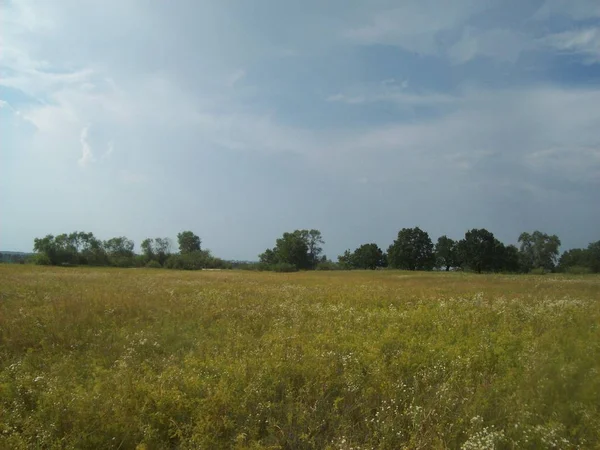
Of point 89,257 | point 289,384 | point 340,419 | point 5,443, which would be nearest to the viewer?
point 5,443

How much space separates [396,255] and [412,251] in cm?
476

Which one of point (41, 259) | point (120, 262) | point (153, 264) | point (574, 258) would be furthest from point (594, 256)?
point (41, 259)

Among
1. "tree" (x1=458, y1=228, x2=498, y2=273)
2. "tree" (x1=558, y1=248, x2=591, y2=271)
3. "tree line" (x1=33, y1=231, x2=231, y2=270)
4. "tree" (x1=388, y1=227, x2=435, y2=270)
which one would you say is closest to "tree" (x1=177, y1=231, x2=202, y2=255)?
"tree line" (x1=33, y1=231, x2=231, y2=270)

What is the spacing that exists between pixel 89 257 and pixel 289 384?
382 ft

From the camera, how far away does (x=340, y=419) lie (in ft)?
17.6

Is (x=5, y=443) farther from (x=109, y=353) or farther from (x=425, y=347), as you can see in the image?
(x=425, y=347)

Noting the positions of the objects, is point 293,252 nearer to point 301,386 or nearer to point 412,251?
point 412,251

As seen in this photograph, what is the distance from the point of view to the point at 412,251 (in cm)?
10775

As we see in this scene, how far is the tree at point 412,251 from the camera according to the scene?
354 ft

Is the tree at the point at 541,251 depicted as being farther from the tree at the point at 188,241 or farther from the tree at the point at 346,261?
the tree at the point at 188,241

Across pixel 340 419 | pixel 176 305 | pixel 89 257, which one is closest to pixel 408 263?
pixel 89 257

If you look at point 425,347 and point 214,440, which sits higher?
point 425,347

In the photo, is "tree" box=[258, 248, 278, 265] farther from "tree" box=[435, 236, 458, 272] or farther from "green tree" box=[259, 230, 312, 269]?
"tree" box=[435, 236, 458, 272]

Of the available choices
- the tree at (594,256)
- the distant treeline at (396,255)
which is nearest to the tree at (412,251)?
the distant treeline at (396,255)
